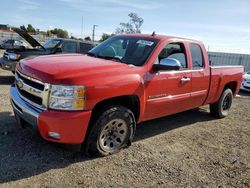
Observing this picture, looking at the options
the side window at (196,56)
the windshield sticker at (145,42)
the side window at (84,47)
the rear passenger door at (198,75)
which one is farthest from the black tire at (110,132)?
the side window at (84,47)

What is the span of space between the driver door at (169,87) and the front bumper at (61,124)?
1.35m

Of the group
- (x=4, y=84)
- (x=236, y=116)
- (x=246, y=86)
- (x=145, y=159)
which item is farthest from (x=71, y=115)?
(x=246, y=86)

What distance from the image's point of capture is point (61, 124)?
370 centimetres

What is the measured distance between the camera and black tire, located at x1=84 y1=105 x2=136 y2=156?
413cm

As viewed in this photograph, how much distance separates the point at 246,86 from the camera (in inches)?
497

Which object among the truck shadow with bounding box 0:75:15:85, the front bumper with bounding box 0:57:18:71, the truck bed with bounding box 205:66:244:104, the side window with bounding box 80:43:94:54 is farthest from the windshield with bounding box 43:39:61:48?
the truck bed with bounding box 205:66:244:104

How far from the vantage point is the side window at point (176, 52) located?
5.31 metres

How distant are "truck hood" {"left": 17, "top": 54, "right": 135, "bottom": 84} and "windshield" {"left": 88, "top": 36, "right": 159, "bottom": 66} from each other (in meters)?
0.36

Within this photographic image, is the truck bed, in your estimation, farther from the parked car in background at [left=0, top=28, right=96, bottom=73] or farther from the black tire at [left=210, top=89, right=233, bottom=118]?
the parked car in background at [left=0, top=28, right=96, bottom=73]

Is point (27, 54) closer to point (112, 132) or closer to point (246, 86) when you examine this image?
point (112, 132)

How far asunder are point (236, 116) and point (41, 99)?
5.79 meters

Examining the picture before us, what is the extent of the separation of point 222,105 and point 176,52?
2.59 meters

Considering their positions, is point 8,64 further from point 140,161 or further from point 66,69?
point 140,161

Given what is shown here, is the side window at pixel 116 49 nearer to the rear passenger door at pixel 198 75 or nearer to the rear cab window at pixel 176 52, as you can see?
the rear cab window at pixel 176 52
